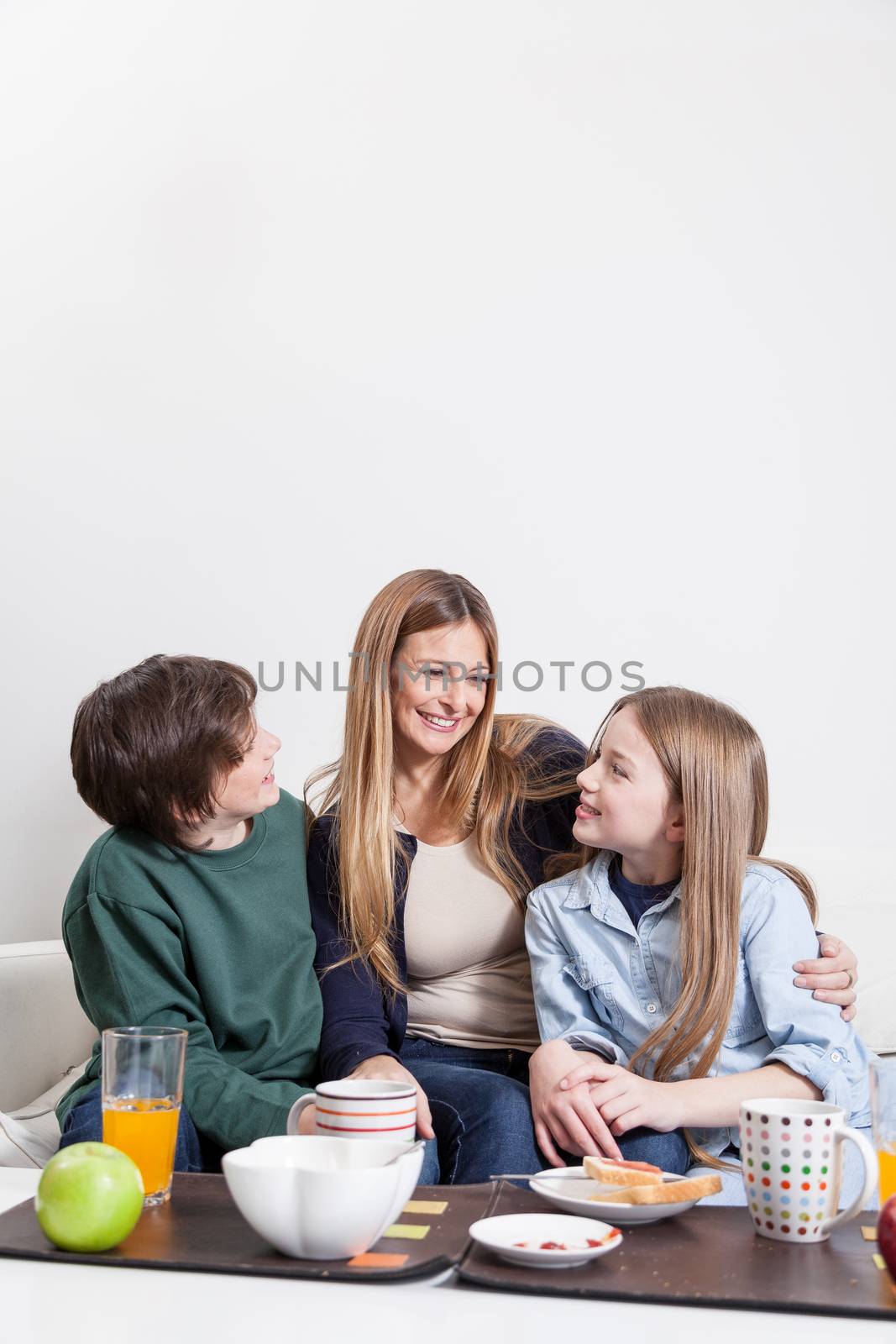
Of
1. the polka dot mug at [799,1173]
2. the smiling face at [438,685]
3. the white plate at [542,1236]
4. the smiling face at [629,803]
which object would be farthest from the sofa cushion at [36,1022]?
the polka dot mug at [799,1173]

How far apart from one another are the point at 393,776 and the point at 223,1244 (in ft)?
3.24

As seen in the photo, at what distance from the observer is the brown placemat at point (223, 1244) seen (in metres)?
0.87

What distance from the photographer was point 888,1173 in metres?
0.95

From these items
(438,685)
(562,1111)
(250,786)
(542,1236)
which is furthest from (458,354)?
(542,1236)

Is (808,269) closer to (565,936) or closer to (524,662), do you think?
(524,662)

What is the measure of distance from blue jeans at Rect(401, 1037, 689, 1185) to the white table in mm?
556

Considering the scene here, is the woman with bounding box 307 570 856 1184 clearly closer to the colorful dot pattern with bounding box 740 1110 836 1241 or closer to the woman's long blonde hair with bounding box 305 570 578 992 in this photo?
the woman's long blonde hair with bounding box 305 570 578 992

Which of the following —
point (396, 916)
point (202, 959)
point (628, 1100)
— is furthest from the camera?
point (396, 916)

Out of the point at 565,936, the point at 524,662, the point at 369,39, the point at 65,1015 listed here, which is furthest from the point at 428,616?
the point at 369,39

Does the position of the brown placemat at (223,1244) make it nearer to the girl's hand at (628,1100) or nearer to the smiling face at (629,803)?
the girl's hand at (628,1100)

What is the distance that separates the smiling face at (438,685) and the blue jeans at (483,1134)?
464mm

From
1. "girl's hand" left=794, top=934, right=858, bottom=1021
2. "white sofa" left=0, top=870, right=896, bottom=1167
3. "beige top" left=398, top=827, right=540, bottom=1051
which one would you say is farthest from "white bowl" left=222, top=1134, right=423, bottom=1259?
"white sofa" left=0, top=870, right=896, bottom=1167

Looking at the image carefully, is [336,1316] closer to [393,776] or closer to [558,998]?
[558,998]

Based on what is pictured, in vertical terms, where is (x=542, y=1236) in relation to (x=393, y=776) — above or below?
below
